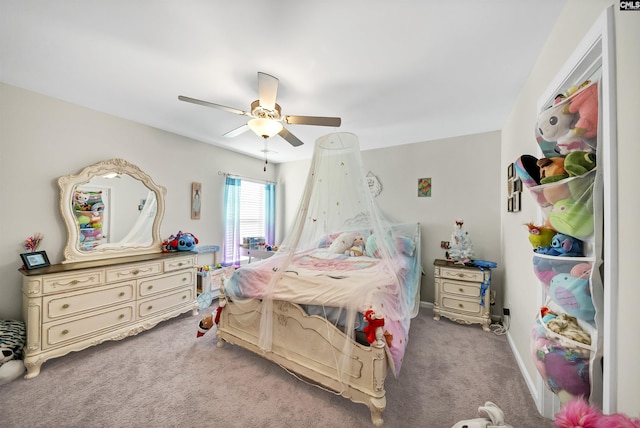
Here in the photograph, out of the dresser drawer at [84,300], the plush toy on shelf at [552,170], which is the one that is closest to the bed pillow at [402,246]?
the plush toy on shelf at [552,170]

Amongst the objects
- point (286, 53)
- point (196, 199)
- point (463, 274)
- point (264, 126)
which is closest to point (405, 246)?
point (463, 274)

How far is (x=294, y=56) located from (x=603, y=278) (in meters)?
2.22

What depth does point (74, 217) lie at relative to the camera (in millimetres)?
2650

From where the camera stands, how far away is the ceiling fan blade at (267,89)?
5.82 ft

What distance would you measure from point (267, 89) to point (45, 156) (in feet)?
8.65

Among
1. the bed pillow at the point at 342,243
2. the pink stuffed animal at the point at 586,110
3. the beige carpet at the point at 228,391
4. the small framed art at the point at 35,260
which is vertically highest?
the pink stuffed animal at the point at 586,110

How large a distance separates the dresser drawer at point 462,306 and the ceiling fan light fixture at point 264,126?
10.1 feet

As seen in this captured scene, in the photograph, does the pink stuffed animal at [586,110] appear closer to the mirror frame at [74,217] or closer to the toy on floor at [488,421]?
the toy on floor at [488,421]

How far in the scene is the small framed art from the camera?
7.27 ft

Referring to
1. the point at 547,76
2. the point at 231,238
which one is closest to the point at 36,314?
the point at 231,238

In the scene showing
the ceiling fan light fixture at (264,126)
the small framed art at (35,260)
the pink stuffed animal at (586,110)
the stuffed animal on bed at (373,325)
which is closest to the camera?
the pink stuffed animal at (586,110)

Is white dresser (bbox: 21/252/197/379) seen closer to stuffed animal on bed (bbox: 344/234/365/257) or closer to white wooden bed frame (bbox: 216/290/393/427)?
white wooden bed frame (bbox: 216/290/393/427)

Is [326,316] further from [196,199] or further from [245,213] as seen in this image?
[245,213]

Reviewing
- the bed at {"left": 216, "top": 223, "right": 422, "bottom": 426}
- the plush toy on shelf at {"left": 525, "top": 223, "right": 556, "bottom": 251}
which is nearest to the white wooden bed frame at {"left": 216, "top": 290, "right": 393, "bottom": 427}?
the bed at {"left": 216, "top": 223, "right": 422, "bottom": 426}
